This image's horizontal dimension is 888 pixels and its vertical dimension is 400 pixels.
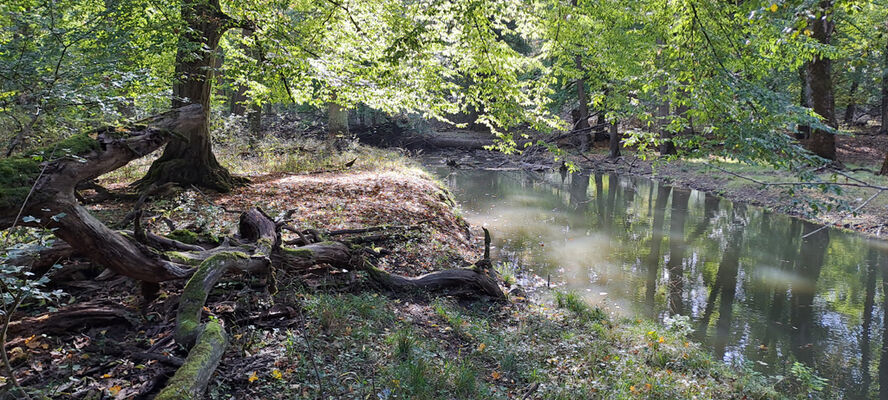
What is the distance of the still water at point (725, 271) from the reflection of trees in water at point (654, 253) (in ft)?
0.10

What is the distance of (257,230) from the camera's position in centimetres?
533

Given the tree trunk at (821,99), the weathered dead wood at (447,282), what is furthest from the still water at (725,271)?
the tree trunk at (821,99)

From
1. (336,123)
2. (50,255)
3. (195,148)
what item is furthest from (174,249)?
(336,123)

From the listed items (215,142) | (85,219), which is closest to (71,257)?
(85,219)

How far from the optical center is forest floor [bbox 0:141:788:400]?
319 cm

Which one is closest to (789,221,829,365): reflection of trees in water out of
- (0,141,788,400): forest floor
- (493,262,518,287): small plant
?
(0,141,788,400): forest floor

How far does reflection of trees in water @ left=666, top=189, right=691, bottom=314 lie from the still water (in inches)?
1.3

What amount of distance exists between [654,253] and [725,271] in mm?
1413

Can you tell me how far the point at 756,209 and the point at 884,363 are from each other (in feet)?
31.8

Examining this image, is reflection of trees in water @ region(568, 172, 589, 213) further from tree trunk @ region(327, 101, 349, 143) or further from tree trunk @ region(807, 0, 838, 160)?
tree trunk @ region(327, 101, 349, 143)

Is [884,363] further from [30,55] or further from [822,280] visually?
[30,55]

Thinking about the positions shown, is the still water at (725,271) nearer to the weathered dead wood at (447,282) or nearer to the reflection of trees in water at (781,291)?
the reflection of trees in water at (781,291)

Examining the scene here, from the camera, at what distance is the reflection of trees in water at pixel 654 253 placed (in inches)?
302

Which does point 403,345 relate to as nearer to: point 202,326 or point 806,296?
point 202,326
